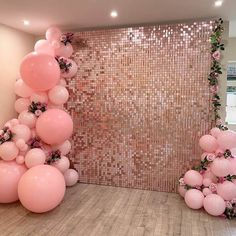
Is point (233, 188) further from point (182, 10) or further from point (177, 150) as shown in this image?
point (182, 10)

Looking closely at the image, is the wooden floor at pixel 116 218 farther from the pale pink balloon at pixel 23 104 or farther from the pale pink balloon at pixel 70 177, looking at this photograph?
the pale pink balloon at pixel 23 104

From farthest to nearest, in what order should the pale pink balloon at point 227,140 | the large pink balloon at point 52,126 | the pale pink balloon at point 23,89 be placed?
the pale pink balloon at point 23,89
the large pink balloon at point 52,126
the pale pink balloon at point 227,140

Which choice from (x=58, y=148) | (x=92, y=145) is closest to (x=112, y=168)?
(x=92, y=145)

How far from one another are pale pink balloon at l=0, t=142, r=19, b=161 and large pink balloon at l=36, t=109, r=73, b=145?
37 centimetres

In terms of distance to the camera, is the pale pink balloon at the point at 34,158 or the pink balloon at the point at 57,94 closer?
the pale pink balloon at the point at 34,158

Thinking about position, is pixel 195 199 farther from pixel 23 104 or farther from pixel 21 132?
pixel 23 104

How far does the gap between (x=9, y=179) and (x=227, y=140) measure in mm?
2761

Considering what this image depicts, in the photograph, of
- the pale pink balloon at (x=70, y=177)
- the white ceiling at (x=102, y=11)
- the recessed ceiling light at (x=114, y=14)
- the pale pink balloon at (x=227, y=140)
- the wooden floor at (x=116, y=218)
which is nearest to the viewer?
the wooden floor at (x=116, y=218)

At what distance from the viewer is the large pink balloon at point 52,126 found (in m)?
3.47

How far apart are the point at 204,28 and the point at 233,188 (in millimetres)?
2161

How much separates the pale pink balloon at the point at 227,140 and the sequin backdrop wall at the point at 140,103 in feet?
1.57

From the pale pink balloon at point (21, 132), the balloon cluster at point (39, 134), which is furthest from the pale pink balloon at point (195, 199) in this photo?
the pale pink balloon at point (21, 132)

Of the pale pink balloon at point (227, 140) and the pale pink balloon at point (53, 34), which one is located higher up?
the pale pink balloon at point (53, 34)

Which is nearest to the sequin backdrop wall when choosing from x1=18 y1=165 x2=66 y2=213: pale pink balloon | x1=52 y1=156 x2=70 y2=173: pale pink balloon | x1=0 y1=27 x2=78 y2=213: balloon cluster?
x1=0 y1=27 x2=78 y2=213: balloon cluster
